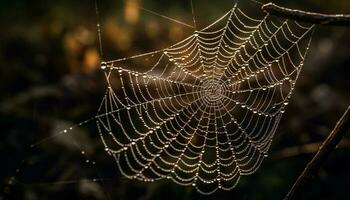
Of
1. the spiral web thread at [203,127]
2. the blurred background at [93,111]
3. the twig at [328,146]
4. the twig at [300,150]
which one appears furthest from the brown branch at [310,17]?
the twig at [300,150]

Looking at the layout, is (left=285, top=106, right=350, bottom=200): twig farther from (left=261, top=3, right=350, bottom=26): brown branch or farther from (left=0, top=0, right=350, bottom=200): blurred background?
(left=0, top=0, right=350, bottom=200): blurred background

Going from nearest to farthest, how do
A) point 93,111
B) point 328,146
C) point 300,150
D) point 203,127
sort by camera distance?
point 328,146 < point 203,127 < point 300,150 < point 93,111

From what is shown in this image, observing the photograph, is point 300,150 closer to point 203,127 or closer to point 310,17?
point 203,127

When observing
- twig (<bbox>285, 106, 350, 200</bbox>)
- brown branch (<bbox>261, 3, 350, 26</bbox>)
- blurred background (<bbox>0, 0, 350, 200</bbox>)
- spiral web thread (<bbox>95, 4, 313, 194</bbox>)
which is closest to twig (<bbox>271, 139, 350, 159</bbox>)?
blurred background (<bbox>0, 0, 350, 200</bbox>)

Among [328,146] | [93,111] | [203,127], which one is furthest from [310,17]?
→ [93,111]

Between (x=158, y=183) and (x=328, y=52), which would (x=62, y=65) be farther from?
(x=328, y=52)

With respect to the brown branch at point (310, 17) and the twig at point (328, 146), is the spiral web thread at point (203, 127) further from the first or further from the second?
the brown branch at point (310, 17)
